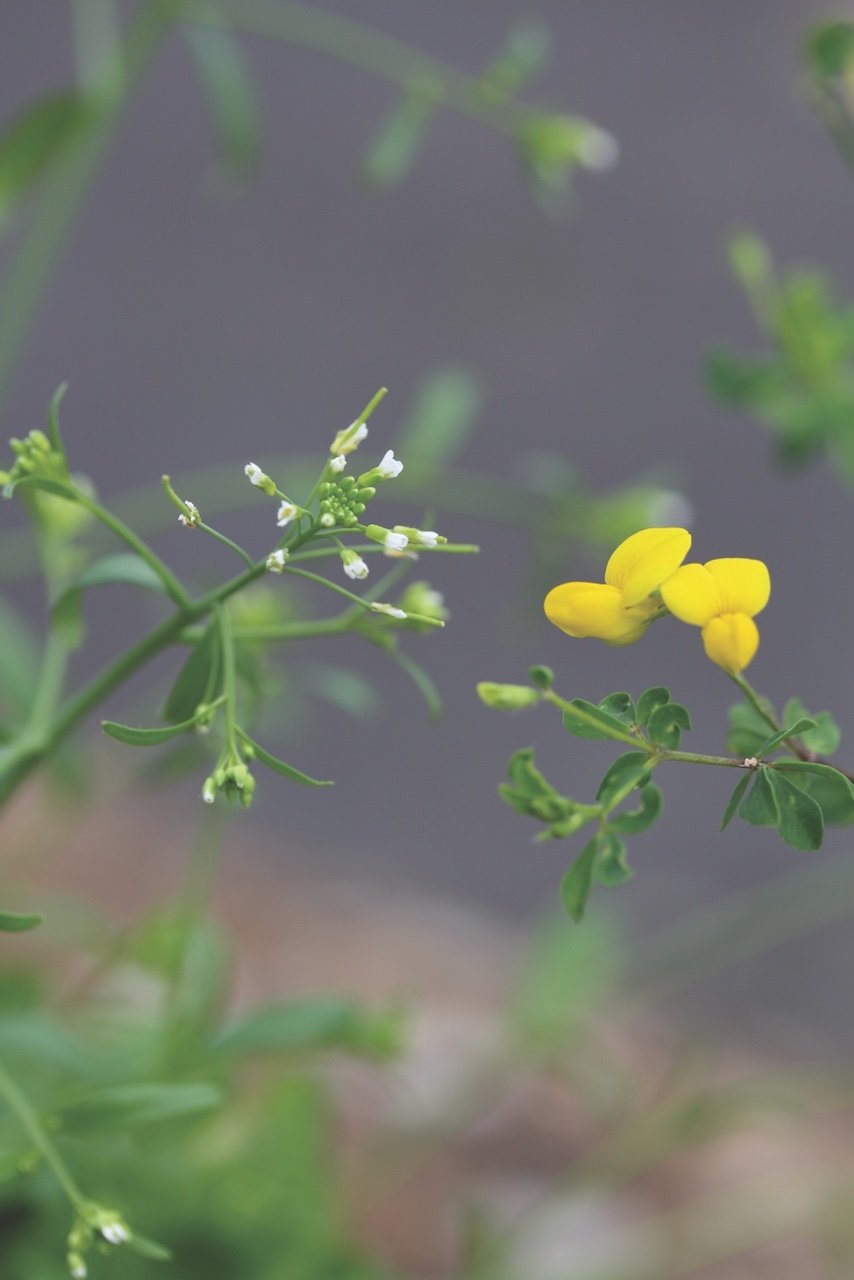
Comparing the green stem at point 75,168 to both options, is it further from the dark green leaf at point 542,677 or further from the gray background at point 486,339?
the gray background at point 486,339

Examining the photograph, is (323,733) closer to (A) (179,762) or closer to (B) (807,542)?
(B) (807,542)

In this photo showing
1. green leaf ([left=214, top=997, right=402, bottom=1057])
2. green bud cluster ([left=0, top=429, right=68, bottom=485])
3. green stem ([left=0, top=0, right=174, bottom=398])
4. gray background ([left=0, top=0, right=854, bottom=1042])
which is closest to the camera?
green bud cluster ([left=0, top=429, right=68, bottom=485])

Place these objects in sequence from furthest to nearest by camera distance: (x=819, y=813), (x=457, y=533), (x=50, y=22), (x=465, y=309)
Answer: (x=50, y=22), (x=465, y=309), (x=457, y=533), (x=819, y=813)

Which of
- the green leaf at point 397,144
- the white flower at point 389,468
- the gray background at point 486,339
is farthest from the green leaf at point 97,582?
the gray background at point 486,339

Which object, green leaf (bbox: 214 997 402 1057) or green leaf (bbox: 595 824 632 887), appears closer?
green leaf (bbox: 595 824 632 887)

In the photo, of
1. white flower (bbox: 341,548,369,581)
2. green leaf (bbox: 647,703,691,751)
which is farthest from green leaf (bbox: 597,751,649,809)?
white flower (bbox: 341,548,369,581)

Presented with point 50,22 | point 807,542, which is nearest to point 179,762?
point 807,542

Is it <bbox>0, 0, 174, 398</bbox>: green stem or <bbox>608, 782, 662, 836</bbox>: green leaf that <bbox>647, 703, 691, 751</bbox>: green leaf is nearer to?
<bbox>608, 782, 662, 836</bbox>: green leaf
